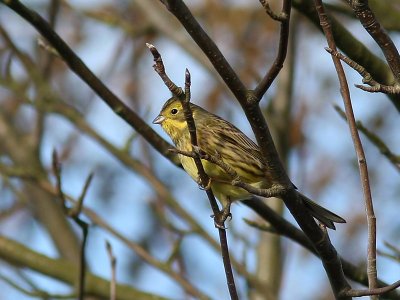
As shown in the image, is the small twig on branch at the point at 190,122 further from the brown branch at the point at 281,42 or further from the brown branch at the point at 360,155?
the brown branch at the point at 360,155

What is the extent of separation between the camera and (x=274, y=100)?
23.8 feet

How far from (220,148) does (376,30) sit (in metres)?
2.21

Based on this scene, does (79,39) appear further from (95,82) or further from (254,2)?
(95,82)

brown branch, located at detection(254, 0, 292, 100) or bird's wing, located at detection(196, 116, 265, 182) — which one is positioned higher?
bird's wing, located at detection(196, 116, 265, 182)

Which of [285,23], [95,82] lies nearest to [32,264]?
[95,82]

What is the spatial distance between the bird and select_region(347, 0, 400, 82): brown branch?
1550 millimetres


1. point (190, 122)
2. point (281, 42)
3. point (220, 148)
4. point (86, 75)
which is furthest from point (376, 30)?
point (220, 148)

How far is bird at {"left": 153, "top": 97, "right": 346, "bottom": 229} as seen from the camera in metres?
4.25

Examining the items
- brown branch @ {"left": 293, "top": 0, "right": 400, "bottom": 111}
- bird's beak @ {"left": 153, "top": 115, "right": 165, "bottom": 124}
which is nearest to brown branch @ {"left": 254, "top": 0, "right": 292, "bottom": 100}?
brown branch @ {"left": 293, "top": 0, "right": 400, "bottom": 111}

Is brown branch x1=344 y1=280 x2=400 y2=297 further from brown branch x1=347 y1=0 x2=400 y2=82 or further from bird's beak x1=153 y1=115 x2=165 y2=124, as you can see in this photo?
bird's beak x1=153 y1=115 x2=165 y2=124

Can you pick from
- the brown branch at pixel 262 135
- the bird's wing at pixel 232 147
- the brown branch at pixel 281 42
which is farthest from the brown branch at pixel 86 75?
the brown branch at pixel 281 42

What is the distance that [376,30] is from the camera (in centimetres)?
264

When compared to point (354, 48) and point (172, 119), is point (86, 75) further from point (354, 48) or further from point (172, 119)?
point (354, 48)

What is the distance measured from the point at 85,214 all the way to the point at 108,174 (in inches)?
154
